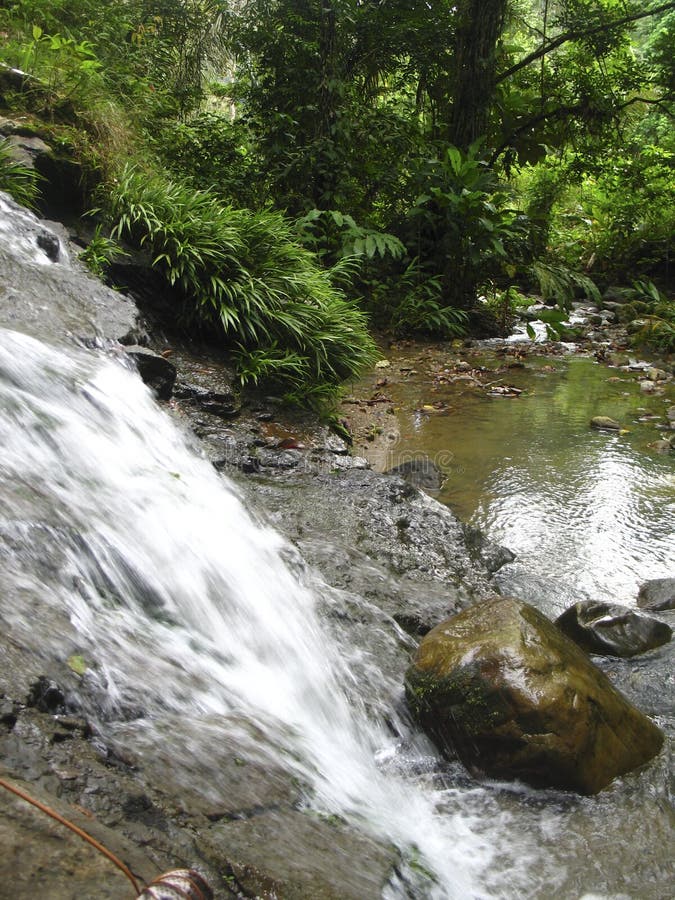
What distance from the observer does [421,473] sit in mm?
5277

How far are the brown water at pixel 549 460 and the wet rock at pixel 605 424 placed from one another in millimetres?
93

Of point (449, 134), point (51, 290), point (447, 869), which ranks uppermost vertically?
point (449, 134)

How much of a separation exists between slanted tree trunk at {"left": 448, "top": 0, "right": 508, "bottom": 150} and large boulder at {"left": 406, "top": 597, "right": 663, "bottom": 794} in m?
9.09

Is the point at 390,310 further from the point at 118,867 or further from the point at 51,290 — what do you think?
the point at 118,867

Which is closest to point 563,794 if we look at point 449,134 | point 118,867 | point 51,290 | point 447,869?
point 447,869

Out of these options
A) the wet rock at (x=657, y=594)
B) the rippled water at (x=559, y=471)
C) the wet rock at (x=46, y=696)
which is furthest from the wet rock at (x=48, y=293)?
the wet rock at (x=657, y=594)

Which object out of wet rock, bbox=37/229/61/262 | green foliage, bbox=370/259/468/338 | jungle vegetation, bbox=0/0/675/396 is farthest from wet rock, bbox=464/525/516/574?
green foliage, bbox=370/259/468/338

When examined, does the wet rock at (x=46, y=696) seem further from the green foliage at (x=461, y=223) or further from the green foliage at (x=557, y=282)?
the green foliage at (x=557, y=282)

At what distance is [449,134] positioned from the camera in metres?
10.5

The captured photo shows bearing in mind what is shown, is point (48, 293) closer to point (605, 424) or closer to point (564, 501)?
point (564, 501)

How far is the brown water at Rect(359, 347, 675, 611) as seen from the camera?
436cm

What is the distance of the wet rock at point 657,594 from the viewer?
12.8 ft

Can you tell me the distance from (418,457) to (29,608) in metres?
3.99

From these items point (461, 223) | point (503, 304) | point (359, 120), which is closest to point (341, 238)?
point (461, 223)
